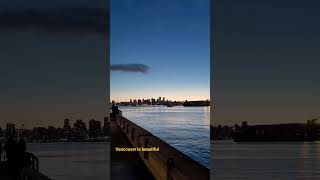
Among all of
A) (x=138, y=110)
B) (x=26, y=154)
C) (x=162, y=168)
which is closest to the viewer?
(x=162, y=168)

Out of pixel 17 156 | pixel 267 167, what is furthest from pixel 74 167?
pixel 17 156

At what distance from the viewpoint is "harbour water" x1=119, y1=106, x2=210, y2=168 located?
8023 mm

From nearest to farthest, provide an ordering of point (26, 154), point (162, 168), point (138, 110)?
point (162, 168) < point (138, 110) < point (26, 154)

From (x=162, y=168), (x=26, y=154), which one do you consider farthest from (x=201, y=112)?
(x=26, y=154)

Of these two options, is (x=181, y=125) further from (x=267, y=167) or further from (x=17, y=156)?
(x=267, y=167)

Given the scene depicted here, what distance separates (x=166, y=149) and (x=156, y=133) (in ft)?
1.01

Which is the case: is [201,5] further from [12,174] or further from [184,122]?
[12,174]

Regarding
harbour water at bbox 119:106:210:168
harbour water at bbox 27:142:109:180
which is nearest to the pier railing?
harbour water at bbox 119:106:210:168

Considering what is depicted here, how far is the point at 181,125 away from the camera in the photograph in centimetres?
825

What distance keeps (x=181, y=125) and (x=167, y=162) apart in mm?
578

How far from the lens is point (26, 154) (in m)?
10.3

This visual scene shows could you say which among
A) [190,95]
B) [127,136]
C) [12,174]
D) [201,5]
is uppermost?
[201,5]

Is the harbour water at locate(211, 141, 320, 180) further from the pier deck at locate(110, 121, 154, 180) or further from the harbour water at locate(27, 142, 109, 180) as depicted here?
the pier deck at locate(110, 121, 154, 180)

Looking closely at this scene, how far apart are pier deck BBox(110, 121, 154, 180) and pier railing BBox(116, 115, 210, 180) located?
93 millimetres
